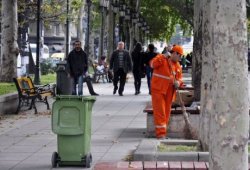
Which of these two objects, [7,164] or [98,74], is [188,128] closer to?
[7,164]

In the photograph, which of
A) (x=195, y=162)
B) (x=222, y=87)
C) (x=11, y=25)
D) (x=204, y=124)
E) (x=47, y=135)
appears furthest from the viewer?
(x=11, y=25)

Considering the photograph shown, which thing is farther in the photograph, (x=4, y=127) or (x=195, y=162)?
(x=4, y=127)

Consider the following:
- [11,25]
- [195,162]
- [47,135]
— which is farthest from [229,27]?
[11,25]

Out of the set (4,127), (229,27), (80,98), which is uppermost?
(229,27)

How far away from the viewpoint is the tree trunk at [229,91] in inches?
209

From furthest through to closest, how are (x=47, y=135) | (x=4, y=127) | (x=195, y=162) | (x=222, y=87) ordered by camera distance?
(x=4, y=127) → (x=47, y=135) → (x=195, y=162) → (x=222, y=87)

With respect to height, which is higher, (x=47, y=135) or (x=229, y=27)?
(x=229, y=27)

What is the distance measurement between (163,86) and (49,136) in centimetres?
250

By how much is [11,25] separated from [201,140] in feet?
47.2

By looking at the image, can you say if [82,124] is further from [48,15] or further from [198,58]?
[48,15]

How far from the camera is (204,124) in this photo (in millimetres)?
9500

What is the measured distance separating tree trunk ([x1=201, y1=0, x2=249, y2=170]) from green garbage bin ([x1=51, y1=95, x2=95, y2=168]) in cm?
378

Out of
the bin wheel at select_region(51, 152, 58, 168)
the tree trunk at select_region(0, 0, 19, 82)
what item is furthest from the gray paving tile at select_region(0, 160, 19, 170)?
the tree trunk at select_region(0, 0, 19, 82)

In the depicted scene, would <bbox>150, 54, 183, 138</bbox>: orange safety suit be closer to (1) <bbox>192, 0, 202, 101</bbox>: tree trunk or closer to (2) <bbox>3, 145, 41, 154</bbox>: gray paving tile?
(2) <bbox>3, 145, 41, 154</bbox>: gray paving tile
